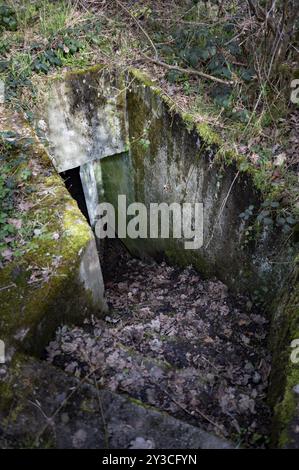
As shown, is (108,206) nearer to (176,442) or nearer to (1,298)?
(1,298)

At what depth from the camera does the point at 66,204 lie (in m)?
4.38

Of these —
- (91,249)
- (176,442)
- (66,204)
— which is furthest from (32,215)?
(176,442)

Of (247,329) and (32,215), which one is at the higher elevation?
(32,215)

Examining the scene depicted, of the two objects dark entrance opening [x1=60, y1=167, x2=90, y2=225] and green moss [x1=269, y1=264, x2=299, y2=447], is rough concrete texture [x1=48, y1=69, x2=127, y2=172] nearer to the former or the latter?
dark entrance opening [x1=60, y1=167, x2=90, y2=225]

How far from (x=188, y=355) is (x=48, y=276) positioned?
171 cm

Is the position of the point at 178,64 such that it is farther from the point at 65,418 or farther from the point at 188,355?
the point at 65,418

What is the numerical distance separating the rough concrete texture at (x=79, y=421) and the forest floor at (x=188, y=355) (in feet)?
0.76

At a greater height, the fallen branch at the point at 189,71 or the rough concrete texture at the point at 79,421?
the fallen branch at the point at 189,71

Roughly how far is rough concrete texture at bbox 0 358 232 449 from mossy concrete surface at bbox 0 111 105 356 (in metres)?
0.40

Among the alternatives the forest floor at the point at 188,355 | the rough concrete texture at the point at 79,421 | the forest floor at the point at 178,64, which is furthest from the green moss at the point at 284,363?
the forest floor at the point at 178,64

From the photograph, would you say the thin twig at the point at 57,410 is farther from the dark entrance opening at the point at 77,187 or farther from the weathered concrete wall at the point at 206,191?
the dark entrance opening at the point at 77,187

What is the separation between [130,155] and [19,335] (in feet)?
14.1

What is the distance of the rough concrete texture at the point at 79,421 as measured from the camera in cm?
297

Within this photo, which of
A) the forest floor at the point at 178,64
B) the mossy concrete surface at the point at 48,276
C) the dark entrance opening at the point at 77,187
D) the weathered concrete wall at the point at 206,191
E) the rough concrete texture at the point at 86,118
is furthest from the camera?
the dark entrance opening at the point at 77,187
